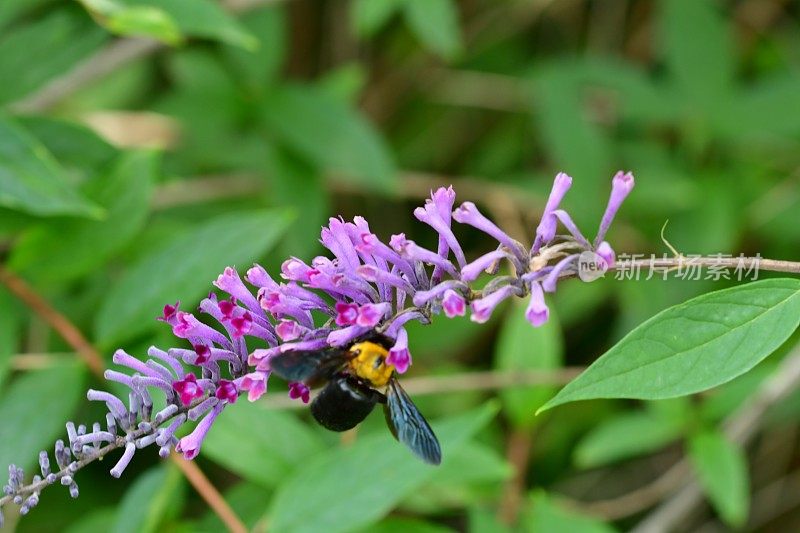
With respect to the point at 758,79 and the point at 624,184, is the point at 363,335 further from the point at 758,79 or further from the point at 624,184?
the point at 758,79

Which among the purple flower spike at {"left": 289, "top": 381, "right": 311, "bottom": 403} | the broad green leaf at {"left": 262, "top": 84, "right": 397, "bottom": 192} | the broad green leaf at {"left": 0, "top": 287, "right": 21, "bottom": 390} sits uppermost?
the broad green leaf at {"left": 262, "top": 84, "right": 397, "bottom": 192}

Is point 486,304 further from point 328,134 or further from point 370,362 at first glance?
point 328,134

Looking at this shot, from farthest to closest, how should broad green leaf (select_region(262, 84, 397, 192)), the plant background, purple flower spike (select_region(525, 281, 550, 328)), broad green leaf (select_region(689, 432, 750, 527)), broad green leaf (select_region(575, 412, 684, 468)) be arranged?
broad green leaf (select_region(262, 84, 397, 192))
broad green leaf (select_region(575, 412, 684, 468))
broad green leaf (select_region(689, 432, 750, 527))
the plant background
purple flower spike (select_region(525, 281, 550, 328))

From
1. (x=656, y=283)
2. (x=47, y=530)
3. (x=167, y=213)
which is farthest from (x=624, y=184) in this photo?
(x=47, y=530)

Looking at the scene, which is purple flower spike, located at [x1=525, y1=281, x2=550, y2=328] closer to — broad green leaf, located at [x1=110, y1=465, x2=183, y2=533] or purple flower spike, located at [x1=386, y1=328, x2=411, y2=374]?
purple flower spike, located at [x1=386, y1=328, x2=411, y2=374]

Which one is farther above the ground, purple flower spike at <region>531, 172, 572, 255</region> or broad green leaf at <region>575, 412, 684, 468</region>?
broad green leaf at <region>575, 412, 684, 468</region>

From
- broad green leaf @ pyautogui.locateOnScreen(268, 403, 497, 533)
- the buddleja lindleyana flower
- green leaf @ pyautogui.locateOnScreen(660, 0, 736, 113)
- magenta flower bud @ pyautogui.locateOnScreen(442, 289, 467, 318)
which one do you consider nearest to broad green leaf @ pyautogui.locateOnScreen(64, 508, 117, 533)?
broad green leaf @ pyautogui.locateOnScreen(268, 403, 497, 533)

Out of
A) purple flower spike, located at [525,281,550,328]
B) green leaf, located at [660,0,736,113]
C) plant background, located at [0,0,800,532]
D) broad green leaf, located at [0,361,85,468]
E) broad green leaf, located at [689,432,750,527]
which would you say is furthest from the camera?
green leaf, located at [660,0,736,113]
